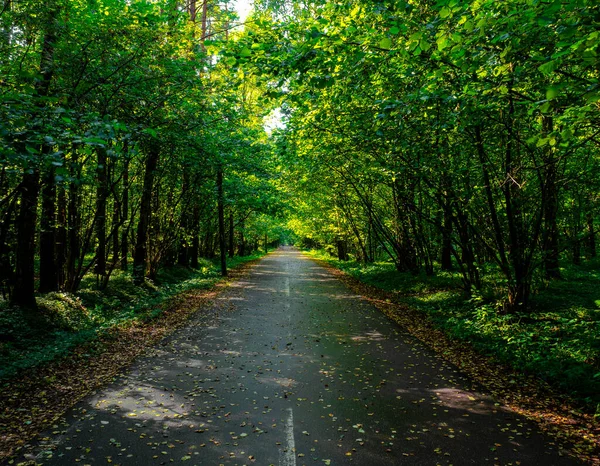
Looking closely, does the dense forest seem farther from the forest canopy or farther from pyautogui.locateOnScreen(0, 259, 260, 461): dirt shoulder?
pyautogui.locateOnScreen(0, 259, 260, 461): dirt shoulder

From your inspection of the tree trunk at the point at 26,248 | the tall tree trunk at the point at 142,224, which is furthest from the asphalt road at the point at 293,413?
the tall tree trunk at the point at 142,224

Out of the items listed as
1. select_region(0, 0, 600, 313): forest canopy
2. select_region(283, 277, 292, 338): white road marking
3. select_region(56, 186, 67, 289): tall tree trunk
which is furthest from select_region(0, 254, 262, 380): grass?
select_region(283, 277, 292, 338): white road marking

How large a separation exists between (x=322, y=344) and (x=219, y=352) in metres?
2.44

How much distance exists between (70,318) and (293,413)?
25.4 feet

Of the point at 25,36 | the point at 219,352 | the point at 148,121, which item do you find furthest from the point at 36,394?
the point at 25,36

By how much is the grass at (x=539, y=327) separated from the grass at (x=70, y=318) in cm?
909

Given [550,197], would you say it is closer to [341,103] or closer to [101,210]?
[341,103]

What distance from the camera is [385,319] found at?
39.8ft

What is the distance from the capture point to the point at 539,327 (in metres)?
9.02

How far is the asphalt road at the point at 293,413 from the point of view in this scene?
4531 mm

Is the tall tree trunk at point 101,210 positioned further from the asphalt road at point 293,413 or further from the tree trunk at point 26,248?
the asphalt road at point 293,413

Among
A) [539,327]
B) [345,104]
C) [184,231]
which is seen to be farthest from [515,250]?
[184,231]

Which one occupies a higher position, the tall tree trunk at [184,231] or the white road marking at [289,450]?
the tall tree trunk at [184,231]

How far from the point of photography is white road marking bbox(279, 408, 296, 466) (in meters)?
4.36
